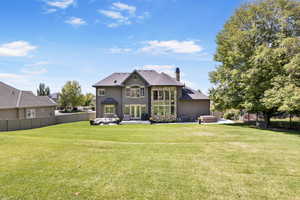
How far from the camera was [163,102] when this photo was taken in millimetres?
25594

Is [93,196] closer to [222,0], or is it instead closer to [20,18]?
[20,18]

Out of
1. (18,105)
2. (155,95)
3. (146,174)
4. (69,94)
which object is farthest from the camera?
(69,94)

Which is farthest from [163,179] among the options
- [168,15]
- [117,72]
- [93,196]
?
[117,72]

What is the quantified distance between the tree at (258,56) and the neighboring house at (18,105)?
83.9ft

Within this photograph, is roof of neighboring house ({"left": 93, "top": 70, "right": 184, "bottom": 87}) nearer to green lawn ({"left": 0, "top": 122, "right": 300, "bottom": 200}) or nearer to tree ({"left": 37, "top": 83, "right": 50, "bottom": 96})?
green lawn ({"left": 0, "top": 122, "right": 300, "bottom": 200})

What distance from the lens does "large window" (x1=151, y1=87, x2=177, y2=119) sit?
2559cm

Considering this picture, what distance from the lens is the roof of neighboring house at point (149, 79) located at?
25527mm

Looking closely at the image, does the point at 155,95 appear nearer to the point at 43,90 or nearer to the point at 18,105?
the point at 18,105

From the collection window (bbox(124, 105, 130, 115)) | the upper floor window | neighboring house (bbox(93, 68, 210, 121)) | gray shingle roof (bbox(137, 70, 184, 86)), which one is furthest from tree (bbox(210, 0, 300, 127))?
window (bbox(124, 105, 130, 115))

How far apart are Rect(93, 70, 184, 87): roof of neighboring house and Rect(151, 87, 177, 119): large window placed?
99cm

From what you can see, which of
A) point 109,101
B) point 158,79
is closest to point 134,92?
point 109,101

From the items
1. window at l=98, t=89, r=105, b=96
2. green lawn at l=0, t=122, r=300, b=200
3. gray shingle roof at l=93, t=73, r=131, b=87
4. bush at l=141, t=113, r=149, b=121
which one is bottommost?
green lawn at l=0, t=122, r=300, b=200

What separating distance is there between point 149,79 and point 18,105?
18573mm

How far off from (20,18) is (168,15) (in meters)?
12.5
